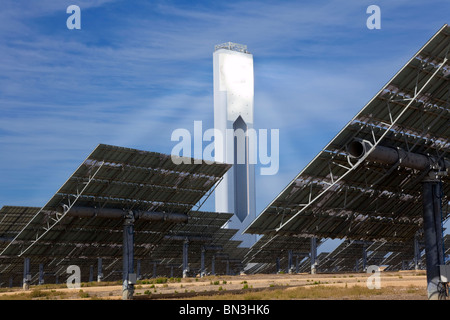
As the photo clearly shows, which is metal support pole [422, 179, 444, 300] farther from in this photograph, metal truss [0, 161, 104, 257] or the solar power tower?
metal truss [0, 161, 104, 257]

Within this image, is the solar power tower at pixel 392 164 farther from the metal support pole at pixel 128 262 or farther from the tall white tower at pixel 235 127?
the tall white tower at pixel 235 127

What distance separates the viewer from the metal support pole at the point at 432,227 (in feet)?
92.8

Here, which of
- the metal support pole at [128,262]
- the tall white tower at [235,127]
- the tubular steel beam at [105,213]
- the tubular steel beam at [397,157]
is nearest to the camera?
the tubular steel beam at [397,157]

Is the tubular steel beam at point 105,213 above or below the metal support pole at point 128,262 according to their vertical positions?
above

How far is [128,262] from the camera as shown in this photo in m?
40.4

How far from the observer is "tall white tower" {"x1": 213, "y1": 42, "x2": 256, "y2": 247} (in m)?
162

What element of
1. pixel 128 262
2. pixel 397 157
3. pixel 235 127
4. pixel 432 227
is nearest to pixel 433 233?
pixel 432 227

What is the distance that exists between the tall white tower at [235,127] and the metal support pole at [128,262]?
118215 mm

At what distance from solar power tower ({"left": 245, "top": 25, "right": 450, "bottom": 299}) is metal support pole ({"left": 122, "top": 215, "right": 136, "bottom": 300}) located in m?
8.46

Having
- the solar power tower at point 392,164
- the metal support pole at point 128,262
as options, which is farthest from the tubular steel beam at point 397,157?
the metal support pole at point 128,262

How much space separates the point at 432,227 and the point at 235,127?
449 ft

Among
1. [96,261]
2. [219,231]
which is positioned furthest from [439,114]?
[96,261]
